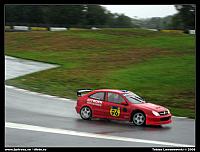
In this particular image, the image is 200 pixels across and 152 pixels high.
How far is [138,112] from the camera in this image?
562 inches

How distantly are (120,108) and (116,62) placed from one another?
13851 millimetres

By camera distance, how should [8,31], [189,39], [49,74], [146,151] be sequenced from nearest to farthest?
1. [146,151]
2. [49,74]
3. [189,39]
4. [8,31]

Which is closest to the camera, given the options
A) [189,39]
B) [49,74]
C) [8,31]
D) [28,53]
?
[49,74]

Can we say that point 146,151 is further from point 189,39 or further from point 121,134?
point 189,39

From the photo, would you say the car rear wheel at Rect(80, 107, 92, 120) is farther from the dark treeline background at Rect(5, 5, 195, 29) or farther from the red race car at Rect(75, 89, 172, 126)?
the dark treeline background at Rect(5, 5, 195, 29)

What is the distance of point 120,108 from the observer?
1459 centimetres

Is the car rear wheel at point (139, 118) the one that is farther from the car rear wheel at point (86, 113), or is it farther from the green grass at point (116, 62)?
the green grass at point (116, 62)

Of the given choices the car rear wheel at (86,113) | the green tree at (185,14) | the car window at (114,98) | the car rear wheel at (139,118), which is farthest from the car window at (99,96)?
the green tree at (185,14)

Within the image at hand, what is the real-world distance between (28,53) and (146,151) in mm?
25282

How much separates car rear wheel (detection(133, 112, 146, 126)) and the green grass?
11.8 ft

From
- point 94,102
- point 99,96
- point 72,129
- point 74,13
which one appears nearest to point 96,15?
point 74,13

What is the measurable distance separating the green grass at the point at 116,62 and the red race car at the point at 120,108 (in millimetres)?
3280
